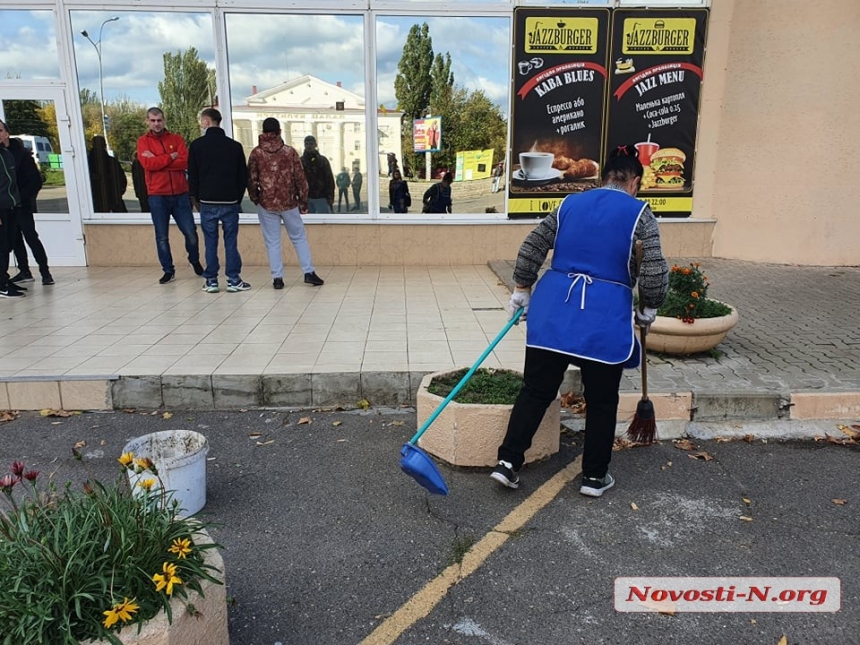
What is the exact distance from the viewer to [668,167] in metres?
9.46

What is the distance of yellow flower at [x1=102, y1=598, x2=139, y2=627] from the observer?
6.17ft

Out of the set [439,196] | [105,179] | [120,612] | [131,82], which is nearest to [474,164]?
[439,196]

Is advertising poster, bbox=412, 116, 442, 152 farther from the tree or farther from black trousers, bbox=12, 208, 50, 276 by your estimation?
black trousers, bbox=12, 208, 50, 276

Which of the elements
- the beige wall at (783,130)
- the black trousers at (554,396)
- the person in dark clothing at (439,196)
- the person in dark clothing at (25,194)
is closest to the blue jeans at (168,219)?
the person in dark clothing at (25,194)

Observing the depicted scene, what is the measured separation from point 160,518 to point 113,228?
826 centimetres

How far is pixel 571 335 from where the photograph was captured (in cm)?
329

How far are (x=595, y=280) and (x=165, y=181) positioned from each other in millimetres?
6373

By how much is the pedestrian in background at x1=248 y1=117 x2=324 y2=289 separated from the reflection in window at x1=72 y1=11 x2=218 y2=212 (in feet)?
7.65

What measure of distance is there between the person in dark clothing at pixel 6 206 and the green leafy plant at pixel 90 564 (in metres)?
6.31

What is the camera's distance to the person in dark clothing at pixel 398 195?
9.51 meters

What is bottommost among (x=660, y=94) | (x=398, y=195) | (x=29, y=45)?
(x=398, y=195)

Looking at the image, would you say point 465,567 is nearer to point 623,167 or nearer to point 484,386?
point 484,386

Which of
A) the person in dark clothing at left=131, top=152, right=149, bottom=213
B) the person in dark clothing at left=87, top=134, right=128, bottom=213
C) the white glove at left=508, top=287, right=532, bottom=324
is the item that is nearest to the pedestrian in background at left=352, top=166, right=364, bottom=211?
the person in dark clothing at left=131, top=152, right=149, bottom=213

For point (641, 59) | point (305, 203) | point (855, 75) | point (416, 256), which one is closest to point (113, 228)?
point (305, 203)
